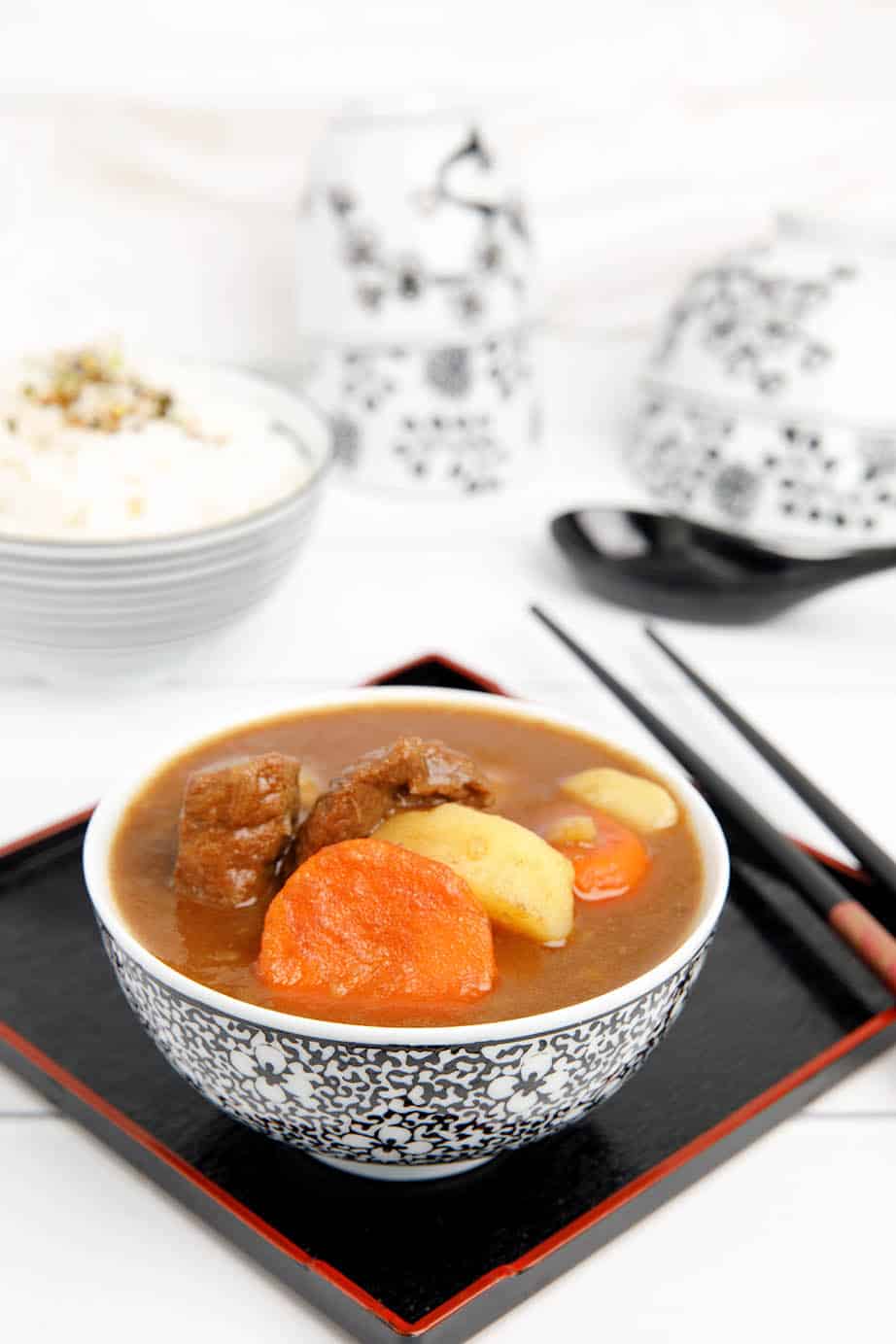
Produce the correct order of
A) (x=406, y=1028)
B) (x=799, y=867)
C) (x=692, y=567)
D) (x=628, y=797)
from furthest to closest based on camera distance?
1. (x=692, y=567)
2. (x=799, y=867)
3. (x=628, y=797)
4. (x=406, y=1028)

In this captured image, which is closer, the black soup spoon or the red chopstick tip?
the red chopstick tip

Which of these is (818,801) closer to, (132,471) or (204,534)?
(204,534)

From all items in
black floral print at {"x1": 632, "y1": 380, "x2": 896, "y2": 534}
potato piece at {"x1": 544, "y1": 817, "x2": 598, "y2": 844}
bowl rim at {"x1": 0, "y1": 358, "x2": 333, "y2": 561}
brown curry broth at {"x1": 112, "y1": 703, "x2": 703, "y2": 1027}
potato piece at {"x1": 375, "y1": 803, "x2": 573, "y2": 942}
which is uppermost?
potato piece at {"x1": 375, "y1": 803, "x2": 573, "y2": 942}

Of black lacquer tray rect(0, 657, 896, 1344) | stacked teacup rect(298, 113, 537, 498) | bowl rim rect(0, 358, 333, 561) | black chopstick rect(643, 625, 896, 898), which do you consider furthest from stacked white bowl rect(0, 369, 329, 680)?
stacked teacup rect(298, 113, 537, 498)

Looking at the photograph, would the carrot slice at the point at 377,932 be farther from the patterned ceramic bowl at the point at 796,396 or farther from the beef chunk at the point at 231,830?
the patterned ceramic bowl at the point at 796,396

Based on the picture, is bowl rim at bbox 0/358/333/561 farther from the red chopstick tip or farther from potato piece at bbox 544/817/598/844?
the red chopstick tip

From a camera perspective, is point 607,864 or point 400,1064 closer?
point 400,1064

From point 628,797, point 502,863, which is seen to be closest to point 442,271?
point 628,797
